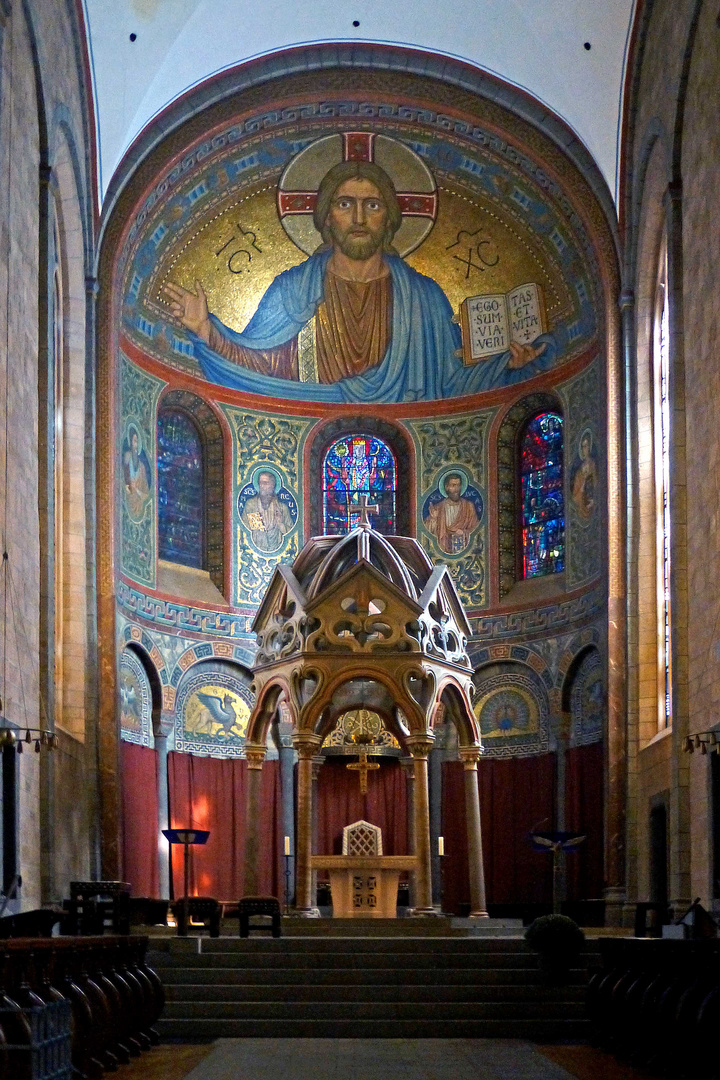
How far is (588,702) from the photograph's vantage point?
2741cm

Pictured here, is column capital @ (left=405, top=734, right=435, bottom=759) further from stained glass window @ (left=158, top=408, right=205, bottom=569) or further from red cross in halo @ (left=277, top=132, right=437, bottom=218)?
red cross in halo @ (left=277, top=132, right=437, bottom=218)

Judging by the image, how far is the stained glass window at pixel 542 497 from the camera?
29297mm

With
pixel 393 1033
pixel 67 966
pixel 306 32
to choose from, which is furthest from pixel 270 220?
pixel 67 966

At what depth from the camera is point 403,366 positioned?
3056 centimetres

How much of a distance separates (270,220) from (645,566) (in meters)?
9.78

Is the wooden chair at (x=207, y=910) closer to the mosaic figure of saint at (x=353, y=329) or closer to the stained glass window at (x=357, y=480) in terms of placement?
the stained glass window at (x=357, y=480)

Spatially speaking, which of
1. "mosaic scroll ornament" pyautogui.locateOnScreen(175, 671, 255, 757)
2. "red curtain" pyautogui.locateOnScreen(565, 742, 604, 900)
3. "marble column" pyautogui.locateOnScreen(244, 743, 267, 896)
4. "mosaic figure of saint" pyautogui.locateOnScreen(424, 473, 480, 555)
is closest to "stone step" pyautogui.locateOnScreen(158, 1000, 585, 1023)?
"marble column" pyautogui.locateOnScreen(244, 743, 267, 896)

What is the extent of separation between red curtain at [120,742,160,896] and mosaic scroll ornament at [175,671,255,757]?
40.1 inches

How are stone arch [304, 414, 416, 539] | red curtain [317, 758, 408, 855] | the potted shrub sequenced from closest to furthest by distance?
the potted shrub → red curtain [317, 758, 408, 855] → stone arch [304, 414, 416, 539]

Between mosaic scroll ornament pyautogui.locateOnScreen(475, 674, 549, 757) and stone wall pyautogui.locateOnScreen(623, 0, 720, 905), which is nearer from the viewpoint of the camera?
stone wall pyautogui.locateOnScreen(623, 0, 720, 905)

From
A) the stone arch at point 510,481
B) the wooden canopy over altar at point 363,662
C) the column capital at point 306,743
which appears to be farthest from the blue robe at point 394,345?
the column capital at point 306,743

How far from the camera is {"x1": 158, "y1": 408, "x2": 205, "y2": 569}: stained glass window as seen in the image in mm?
29406

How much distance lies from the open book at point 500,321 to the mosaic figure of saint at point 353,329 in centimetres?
22

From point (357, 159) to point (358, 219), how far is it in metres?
1.14
